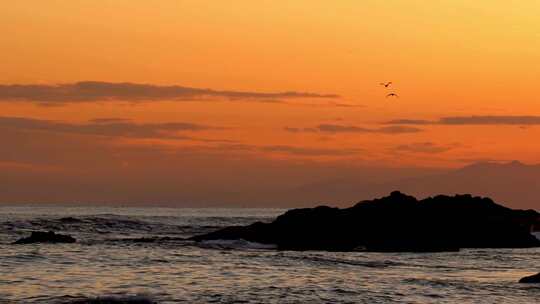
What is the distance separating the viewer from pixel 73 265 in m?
56.2

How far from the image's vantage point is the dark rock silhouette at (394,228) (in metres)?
85.2

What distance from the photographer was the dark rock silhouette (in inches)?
3356

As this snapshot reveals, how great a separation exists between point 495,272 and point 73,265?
24.2m

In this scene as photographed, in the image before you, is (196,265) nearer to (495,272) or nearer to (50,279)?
(50,279)

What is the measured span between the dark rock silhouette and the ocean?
6.76 metres

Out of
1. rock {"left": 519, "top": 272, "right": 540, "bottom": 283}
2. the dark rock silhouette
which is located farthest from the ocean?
the dark rock silhouette

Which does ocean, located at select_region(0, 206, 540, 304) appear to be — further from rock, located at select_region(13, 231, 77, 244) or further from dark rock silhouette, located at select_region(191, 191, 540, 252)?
dark rock silhouette, located at select_region(191, 191, 540, 252)

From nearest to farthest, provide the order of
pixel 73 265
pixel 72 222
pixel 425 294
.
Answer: pixel 425 294 → pixel 73 265 → pixel 72 222

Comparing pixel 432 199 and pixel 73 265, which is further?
pixel 432 199

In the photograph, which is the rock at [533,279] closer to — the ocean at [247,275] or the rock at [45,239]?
the ocean at [247,275]

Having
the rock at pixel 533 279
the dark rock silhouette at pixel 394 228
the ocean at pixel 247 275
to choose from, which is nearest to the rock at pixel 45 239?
the ocean at pixel 247 275

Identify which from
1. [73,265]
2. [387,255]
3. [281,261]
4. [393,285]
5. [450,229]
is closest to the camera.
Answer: [393,285]

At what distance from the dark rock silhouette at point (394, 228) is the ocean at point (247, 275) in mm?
6764

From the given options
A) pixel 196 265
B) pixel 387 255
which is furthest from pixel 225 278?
pixel 387 255
